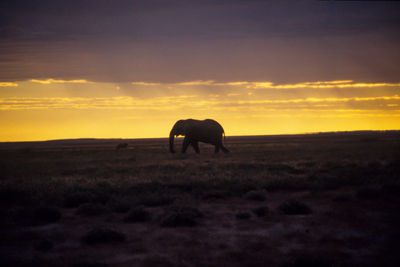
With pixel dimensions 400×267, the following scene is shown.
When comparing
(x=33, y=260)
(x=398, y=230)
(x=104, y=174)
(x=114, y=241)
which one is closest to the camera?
(x=33, y=260)

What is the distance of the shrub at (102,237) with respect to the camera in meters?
8.16

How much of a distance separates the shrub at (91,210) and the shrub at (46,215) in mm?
757

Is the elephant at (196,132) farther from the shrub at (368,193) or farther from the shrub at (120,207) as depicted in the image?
the shrub at (120,207)

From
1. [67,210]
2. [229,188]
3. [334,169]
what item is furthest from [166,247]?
[334,169]

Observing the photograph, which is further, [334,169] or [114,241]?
[334,169]

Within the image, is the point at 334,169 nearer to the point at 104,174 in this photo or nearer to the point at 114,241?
the point at 104,174

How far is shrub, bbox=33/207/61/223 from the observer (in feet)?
33.9

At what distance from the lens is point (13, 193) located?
44.6 ft

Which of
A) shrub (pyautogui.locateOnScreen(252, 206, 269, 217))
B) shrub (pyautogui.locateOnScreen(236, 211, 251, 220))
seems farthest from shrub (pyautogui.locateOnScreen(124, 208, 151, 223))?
shrub (pyautogui.locateOnScreen(252, 206, 269, 217))

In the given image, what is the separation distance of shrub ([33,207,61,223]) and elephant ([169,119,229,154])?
924 inches

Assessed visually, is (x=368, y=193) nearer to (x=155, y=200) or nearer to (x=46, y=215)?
(x=155, y=200)

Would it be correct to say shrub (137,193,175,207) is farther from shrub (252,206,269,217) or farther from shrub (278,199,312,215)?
shrub (278,199,312,215)

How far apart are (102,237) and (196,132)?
26105 millimetres

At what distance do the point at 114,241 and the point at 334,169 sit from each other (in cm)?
1601
